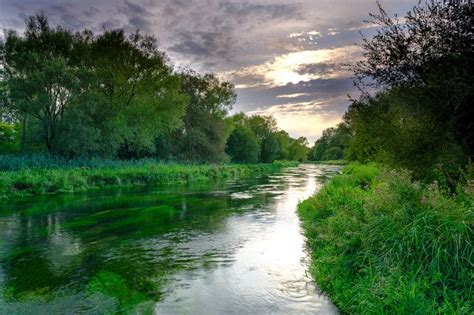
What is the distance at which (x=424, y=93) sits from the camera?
976cm

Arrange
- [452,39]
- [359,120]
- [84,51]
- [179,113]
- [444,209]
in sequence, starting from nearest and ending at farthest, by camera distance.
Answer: [444,209]
[452,39]
[359,120]
[84,51]
[179,113]

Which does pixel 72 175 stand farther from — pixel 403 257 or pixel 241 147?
pixel 241 147

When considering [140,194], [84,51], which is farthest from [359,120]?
[84,51]

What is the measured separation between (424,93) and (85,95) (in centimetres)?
2799

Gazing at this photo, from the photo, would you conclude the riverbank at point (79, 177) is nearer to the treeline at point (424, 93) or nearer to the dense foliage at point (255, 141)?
the treeline at point (424, 93)

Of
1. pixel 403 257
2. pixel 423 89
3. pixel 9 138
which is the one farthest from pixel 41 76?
pixel 403 257

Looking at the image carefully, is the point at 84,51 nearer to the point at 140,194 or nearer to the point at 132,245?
the point at 140,194

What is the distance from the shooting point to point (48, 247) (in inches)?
374

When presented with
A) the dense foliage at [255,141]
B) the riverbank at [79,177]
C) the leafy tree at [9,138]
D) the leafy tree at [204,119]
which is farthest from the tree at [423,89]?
the dense foliage at [255,141]

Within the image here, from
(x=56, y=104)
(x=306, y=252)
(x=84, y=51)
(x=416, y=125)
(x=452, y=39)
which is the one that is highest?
(x=84, y=51)

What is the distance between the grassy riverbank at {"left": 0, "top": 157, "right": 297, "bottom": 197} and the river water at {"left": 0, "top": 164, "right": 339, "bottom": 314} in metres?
5.81

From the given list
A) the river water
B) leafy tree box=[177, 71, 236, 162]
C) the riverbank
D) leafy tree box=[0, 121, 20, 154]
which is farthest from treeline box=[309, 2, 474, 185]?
leafy tree box=[177, 71, 236, 162]

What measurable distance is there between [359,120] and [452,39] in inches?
145

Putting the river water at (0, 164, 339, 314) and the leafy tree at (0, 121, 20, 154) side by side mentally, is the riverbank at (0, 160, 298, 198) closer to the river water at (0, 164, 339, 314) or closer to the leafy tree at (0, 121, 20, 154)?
the river water at (0, 164, 339, 314)
